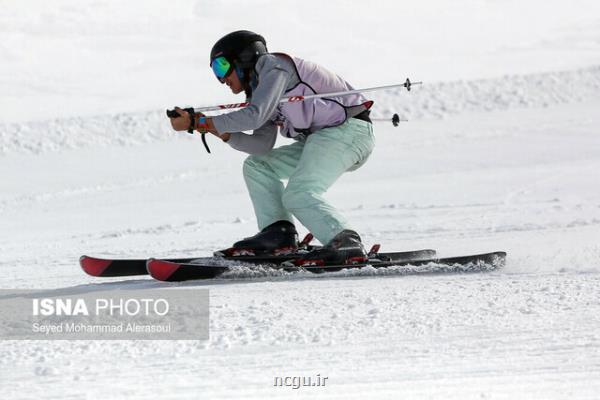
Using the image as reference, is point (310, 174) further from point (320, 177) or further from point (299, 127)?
point (299, 127)

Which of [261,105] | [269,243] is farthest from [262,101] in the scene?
[269,243]

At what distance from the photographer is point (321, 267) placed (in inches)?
195

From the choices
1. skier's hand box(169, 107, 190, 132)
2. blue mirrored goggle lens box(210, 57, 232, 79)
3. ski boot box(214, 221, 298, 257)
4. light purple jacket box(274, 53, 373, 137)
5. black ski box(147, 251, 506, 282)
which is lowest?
black ski box(147, 251, 506, 282)

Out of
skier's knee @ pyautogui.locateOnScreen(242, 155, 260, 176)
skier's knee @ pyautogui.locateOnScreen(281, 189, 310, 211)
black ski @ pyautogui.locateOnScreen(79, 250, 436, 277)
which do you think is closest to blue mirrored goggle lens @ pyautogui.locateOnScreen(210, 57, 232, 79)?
skier's knee @ pyautogui.locateOnScreen(242, 155, 260, 176)

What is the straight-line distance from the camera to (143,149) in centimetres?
1464

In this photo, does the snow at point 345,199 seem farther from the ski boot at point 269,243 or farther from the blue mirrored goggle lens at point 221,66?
the blue mirrored goggle lens at point 221,66

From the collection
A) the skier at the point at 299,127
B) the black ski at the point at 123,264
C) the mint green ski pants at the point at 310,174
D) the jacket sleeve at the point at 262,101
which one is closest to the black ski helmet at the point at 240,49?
the skier at the point at 299,127

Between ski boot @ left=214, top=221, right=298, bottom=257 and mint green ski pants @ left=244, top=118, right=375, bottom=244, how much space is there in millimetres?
55

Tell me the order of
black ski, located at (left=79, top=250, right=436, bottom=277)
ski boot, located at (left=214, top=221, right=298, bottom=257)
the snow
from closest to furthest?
1. the snow
2. black ski, located at (left=79, top=250, right=436, bottom=277)
3. ski boot, located at (left=214, top=221, right=298, bottom=257)

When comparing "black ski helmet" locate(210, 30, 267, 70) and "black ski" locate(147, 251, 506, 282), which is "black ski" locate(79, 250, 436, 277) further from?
"black ski helmet" locate(210, 30, 267, 70)

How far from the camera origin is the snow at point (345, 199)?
10.6ft

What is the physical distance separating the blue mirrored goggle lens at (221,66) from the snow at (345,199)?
3.66 ft

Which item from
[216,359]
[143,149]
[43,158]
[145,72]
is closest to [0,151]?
[43,158]

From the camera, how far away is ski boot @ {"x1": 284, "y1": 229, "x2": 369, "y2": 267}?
4984 millimetres
